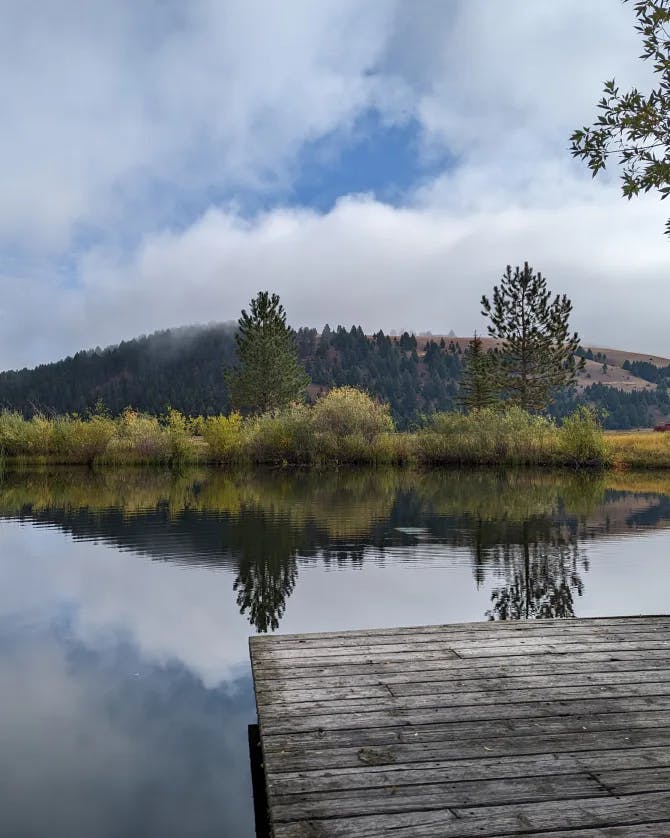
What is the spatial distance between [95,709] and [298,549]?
23.1 feet

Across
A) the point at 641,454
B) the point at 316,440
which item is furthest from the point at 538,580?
the point at 641,454

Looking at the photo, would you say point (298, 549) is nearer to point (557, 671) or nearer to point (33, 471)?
point (557, 671)

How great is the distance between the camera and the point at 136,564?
12250mm

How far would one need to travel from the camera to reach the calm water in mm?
4992

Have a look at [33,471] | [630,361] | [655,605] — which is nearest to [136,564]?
[655,605]

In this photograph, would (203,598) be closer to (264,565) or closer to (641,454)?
(264,565)

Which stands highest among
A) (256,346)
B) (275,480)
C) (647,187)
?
(256,346)

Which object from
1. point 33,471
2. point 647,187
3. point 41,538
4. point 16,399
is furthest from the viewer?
point 16,399

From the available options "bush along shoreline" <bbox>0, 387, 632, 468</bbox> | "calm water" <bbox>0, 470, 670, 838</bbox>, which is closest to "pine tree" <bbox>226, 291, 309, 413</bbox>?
"bush along shoreline" <bbox>0, 387, 632, 468</bbox>

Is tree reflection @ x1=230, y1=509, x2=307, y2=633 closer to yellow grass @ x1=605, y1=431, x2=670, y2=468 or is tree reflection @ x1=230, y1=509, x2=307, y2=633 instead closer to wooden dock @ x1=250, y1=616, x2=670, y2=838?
wooden dock @ x1=250, y1=616, x2=670, y2=838

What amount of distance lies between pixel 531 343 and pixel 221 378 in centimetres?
7472

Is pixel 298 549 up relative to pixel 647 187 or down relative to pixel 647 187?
down

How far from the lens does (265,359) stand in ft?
188

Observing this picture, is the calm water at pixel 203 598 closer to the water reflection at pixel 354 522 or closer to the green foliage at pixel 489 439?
the water reflection at pixel 354 522
